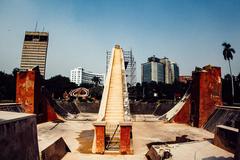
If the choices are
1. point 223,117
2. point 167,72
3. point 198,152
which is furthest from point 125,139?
point 167,72

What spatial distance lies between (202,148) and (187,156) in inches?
49.6

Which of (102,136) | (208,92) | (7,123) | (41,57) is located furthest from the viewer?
(41,57)

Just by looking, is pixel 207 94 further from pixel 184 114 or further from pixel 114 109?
pixel 114 109

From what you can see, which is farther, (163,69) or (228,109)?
(163,69)

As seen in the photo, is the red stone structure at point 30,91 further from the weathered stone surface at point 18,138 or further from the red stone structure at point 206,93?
the red stone structure at point 206,93

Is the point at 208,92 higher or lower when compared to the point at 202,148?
higher

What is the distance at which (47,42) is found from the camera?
127250 mm

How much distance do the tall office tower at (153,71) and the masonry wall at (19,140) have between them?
164014 mm

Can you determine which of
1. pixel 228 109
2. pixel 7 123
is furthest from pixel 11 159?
pixel 228 109

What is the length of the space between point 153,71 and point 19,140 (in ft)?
543

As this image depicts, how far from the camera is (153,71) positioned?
168250 mm

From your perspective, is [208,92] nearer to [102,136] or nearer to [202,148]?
[202,148]

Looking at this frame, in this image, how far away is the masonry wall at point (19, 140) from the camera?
480cm

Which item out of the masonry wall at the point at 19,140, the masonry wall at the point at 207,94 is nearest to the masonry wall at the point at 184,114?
the masonry wall at the point at 207,94
